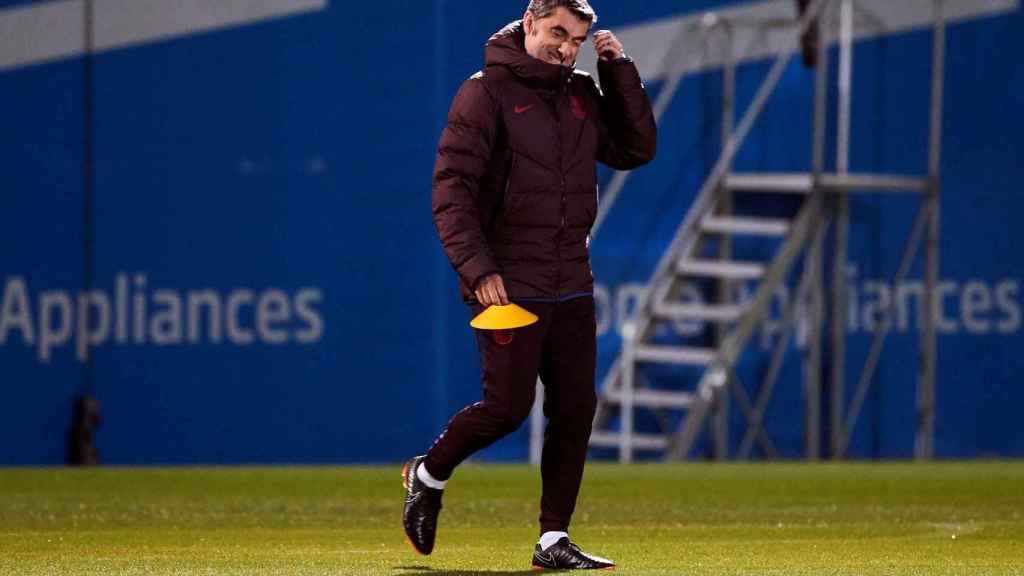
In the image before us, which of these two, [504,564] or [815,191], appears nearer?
[504,564]

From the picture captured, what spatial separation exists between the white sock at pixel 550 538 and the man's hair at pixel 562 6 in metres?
1.38

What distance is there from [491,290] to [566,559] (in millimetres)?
792

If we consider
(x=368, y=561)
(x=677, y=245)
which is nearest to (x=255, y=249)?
(x=677, y=245)

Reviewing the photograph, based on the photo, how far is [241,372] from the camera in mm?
11719

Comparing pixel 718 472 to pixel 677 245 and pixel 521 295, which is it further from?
pixel 521 295

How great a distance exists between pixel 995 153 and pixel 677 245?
215 cm

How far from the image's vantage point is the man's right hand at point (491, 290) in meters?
5.14

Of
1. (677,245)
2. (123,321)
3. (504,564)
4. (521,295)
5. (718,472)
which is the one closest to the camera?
(521,295)

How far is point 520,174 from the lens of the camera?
17.3 feet

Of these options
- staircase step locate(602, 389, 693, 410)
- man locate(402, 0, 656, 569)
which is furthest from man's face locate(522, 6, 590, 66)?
staircase step locate(602, 389, 693, 410)

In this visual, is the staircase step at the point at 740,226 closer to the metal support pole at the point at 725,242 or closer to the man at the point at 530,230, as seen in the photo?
the metal support pole at the point at 725,242

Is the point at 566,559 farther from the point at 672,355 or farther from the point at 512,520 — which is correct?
the point at 672,355

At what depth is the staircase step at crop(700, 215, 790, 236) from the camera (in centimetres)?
1245

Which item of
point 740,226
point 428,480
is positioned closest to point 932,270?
point 740,226
